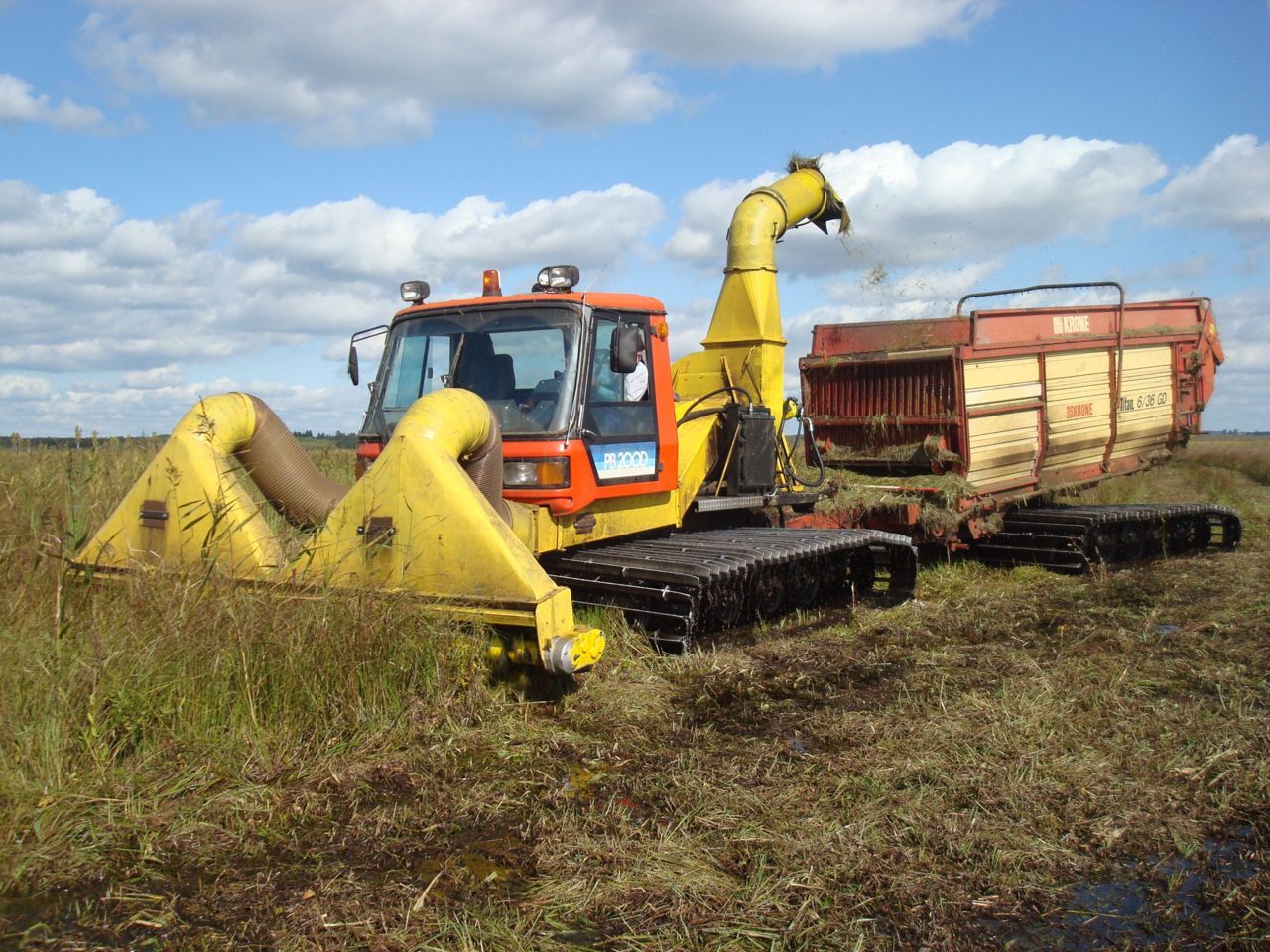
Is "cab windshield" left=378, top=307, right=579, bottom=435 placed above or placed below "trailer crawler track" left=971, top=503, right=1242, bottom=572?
above

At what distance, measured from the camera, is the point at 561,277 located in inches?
280

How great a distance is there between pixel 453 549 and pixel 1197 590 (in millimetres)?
7454

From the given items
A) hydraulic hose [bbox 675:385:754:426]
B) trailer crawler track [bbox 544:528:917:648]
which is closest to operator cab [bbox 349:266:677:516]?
trailer crawler track [bbox 544:528:917:648]

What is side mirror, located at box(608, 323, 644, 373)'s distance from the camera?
667 centimetres

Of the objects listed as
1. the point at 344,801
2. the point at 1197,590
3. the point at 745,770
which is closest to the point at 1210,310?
the point at 1197,590

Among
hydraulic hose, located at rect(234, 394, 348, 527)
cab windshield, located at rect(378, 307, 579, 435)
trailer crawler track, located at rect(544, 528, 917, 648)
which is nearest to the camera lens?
trailer crawler track, located at rect(544, 528, 917, 648)

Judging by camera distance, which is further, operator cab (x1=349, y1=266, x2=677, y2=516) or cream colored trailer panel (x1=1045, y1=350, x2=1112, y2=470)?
cream colored trailer panel (x1=1045, y1=350, x2=1112, y2=470)

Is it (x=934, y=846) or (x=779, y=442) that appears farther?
(x=779, y=442)

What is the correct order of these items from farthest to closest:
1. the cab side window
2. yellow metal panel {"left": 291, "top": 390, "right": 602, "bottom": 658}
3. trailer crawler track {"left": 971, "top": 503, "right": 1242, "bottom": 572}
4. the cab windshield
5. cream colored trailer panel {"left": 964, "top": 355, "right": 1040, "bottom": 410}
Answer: trailer crawler track {"left": 971, "top": 503, "right": 1242, "bottom": 572} < cream colored trailer panel {"left": 964, "top": 355, "right": 1040, "bottom": 410} < the cab side window < the cab windshield < yellow metal panel {"left": 291, "top": 390, "right": 602, "bottom": 658}

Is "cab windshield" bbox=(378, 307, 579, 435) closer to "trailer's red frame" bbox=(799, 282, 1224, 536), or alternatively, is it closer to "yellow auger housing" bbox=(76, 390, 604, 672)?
"yellow auger housing" bbox=(76, 390, 604, 672)

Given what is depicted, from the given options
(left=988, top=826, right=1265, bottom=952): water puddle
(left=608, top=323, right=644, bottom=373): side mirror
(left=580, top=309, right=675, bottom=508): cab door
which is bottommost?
(left=988, top=826, right=1265, bottom=952): water puddle

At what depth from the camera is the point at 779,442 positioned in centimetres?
945

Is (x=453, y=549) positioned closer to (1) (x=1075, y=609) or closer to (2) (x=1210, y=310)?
(1) (x=1075, y=609)

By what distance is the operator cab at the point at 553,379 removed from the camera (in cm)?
673
